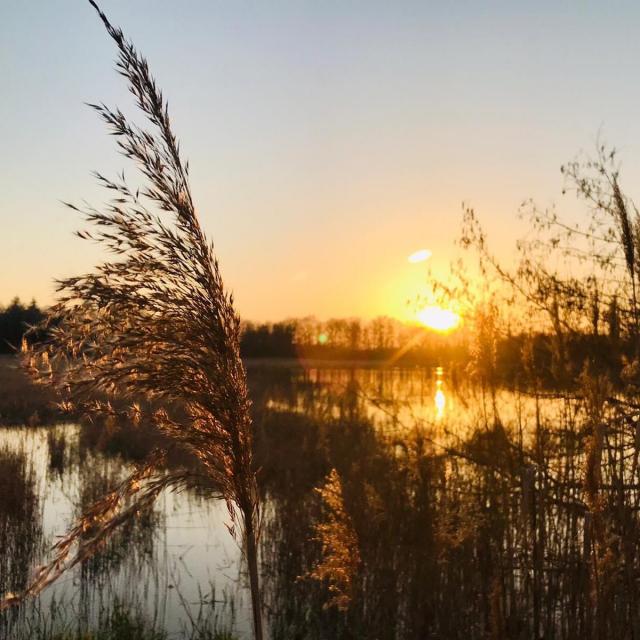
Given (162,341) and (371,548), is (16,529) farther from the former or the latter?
(162,341)

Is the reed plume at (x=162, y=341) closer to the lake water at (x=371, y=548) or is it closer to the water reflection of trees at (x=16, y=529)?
the lake water at (x=371, y=548)

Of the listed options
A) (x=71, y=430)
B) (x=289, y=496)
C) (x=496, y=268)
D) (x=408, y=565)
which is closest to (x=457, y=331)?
(x=496, y=268)

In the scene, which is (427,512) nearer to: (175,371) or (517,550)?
(517,550)

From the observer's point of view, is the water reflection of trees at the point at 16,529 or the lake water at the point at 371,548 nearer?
the lake water at the point at 371,548

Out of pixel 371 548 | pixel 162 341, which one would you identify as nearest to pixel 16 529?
pixel 371 548

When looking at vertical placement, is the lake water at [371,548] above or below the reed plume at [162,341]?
below

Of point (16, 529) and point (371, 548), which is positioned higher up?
point (371, 548)

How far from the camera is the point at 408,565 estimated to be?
245 inches

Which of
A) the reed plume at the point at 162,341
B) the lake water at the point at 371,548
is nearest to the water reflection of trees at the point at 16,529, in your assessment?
the lake water at the point at 371,548

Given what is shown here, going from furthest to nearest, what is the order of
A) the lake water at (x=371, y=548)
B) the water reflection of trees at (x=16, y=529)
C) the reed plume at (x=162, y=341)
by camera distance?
the water reflection of trees at (x=16, y=529), the lake water at (x=371, y=548), the reed plume at (x=162, y=341)

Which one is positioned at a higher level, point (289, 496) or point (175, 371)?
point (175, 371)

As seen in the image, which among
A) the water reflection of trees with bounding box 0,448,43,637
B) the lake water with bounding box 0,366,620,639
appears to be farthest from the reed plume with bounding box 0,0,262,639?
the water reflection of trees with bounding box 0,448,43,637

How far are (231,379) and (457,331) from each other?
3550 mm

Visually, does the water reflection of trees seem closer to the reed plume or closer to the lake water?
the lake water
